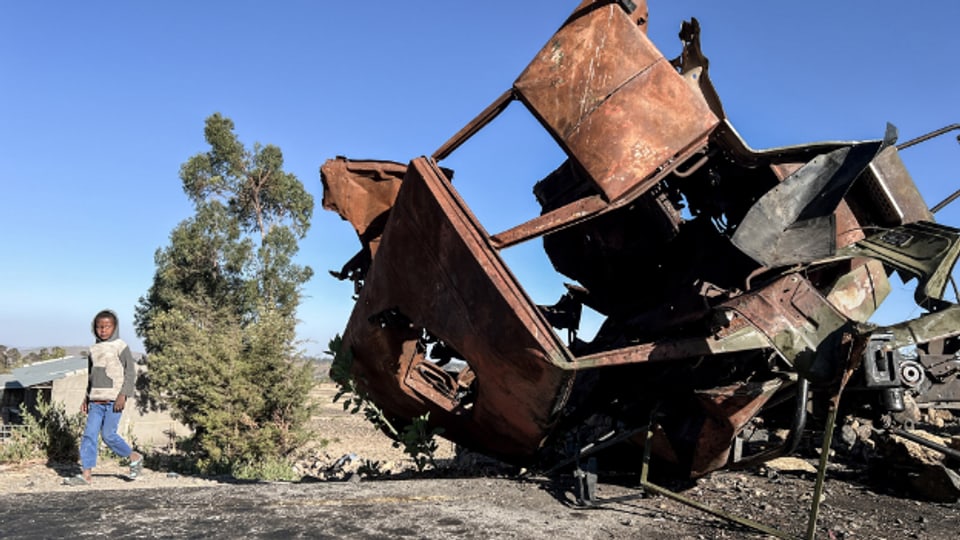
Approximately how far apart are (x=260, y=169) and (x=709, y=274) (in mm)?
23473

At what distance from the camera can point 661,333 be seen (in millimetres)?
4941

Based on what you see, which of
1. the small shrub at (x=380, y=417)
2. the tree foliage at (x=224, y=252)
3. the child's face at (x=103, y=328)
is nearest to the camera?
the small shrub at (x=380, y=417)

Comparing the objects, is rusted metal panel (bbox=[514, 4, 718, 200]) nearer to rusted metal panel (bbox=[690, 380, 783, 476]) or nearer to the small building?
rusted metal panel (bbox=[690, 380, 783, 476])

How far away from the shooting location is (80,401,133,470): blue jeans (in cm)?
547

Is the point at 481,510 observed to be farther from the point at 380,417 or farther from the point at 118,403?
the point at 118,403

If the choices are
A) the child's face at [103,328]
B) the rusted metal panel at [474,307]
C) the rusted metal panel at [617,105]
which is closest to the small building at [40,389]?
the child's face at [103,328]

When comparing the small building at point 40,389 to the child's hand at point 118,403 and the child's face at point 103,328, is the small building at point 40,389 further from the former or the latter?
the child's hand at point 118,403

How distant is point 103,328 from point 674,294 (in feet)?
17.0

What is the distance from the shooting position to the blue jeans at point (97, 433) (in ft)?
17.9

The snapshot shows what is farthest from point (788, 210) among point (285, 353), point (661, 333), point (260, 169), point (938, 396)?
point (260, 169)

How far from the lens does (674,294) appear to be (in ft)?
18.7

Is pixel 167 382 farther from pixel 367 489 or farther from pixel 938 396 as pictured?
pixel 938 396

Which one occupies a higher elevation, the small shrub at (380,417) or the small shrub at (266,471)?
the small shrub at (380,417)

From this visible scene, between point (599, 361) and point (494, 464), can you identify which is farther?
point (494, 464)
